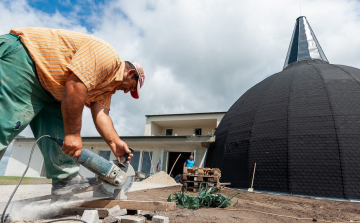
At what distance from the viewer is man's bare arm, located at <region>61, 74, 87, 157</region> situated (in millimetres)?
1863

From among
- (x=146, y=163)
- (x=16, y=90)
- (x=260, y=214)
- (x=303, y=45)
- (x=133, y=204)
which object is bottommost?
(x=260, y=214)

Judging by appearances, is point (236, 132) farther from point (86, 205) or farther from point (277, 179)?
point (86, 205)

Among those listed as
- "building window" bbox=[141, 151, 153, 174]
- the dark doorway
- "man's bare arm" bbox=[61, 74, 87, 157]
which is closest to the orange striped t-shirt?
"man's bare arm" bbox=[61, 74, 87, 157]

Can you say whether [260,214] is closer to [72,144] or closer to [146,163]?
[72,144]

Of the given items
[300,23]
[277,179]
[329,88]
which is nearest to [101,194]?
[277,179]

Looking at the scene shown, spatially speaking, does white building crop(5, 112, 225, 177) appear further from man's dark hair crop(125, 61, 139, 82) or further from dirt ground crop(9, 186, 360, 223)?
man's dark hair crop(125, 61, 139, 82)

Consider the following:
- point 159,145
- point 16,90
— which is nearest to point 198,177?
point 16,90

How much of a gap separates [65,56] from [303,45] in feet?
51.5

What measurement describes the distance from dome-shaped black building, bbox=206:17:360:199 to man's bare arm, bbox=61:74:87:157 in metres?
7.14

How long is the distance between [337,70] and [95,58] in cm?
1109

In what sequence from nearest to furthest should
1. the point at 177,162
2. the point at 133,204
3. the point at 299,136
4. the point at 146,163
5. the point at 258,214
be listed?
1. the point at 133,204
2. the point at 258,214
3. the point at 299,136
4. the point at 146,163
5. the point at 177,162

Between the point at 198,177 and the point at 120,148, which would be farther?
the point at 198,177

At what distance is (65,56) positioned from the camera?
206cm

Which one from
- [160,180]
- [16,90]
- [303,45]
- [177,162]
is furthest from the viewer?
[177,162]
